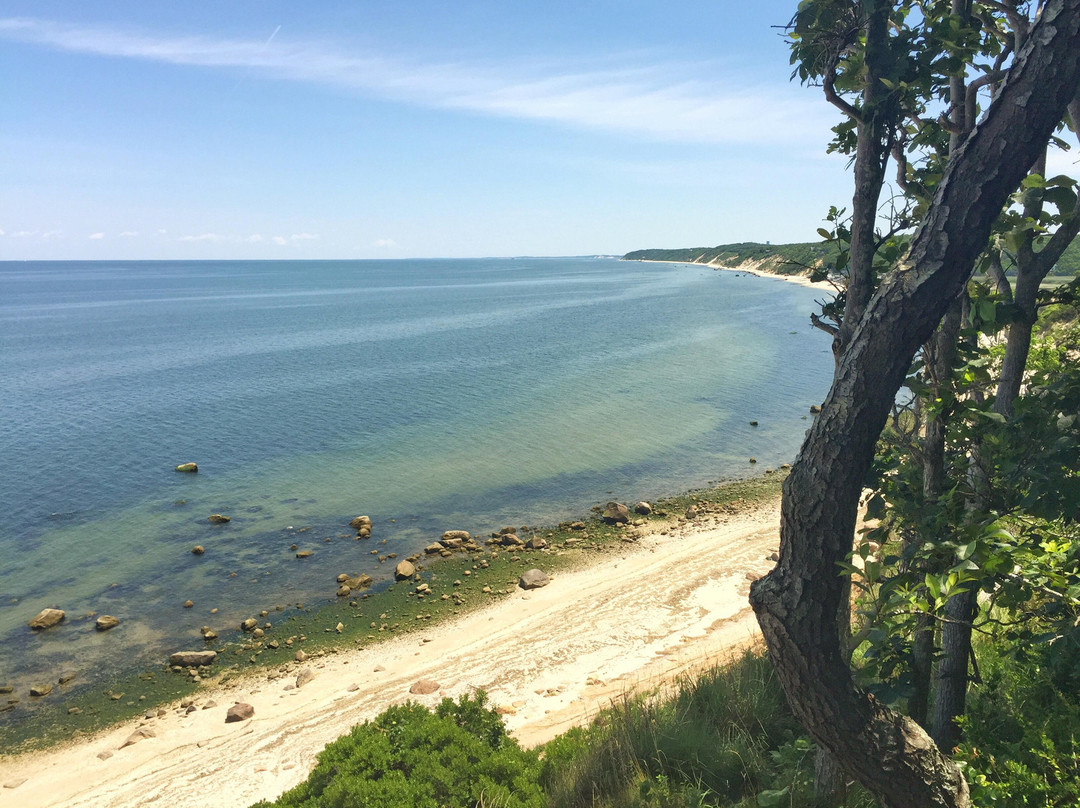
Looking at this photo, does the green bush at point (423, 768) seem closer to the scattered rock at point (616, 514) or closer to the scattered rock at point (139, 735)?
the scattered rock at point (139, 735)

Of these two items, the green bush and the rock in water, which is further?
the rock in water

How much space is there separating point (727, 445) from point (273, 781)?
25671mm

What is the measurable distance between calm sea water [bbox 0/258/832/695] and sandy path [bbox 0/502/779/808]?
12.6 feet

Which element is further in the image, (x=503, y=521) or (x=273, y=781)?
(x=503, y=521)

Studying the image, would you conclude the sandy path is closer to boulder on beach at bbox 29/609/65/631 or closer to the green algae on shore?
the green algae on shore

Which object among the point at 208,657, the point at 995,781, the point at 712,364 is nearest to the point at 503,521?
the point at 208,657

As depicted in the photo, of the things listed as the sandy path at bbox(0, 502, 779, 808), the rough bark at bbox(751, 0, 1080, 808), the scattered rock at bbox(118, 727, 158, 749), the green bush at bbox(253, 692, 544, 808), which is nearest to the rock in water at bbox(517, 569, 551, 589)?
the sandy path at bbox(0, 502, 779, 808)

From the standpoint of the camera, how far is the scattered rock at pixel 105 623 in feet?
60.2

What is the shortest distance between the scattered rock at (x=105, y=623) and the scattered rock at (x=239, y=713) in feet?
20.6

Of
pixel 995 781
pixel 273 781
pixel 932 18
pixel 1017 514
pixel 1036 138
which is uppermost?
pixel 932 18

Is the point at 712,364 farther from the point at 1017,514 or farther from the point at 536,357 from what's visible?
the point at 1017,514

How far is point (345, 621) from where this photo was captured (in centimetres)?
1838

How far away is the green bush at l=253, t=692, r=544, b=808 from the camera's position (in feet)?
21.8

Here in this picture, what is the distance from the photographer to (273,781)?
12.0m
